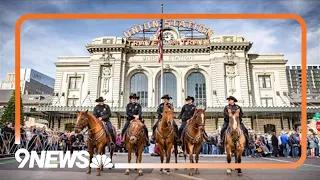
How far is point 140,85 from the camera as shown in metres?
45.8

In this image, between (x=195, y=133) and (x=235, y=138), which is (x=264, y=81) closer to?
(x=235, y=138)

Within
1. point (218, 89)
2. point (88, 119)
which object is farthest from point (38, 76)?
point (88, 119)

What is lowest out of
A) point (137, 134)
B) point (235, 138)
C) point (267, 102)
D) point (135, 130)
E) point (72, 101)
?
point (235, 138)

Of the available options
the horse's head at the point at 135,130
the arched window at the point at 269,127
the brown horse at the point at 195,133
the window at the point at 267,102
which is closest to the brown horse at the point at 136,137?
the horse's head at the point at 135,130

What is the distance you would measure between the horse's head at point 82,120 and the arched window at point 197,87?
3728cm

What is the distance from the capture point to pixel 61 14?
574 cm

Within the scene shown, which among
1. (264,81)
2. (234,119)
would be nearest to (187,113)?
(234,119)

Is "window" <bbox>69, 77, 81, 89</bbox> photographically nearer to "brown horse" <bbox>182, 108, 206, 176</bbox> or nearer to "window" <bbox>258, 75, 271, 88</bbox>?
"window" <bbox>258, 75, 271, 88</bbox>

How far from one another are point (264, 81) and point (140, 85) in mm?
24371

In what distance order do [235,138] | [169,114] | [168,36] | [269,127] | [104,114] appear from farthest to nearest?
[168,36], [269,127], [104,114], [235,138], [169,114]

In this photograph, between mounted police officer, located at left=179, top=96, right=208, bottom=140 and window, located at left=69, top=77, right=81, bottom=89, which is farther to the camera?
window, located at left=69, top=77, right=81, bottom=89

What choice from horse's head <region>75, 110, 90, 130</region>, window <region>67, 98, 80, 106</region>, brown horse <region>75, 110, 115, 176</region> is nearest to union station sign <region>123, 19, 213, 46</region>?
window <region>67, 98, 80, 106</region>

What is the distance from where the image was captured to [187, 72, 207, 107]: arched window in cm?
4481

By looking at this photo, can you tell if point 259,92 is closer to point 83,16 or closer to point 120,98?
point 120,98
